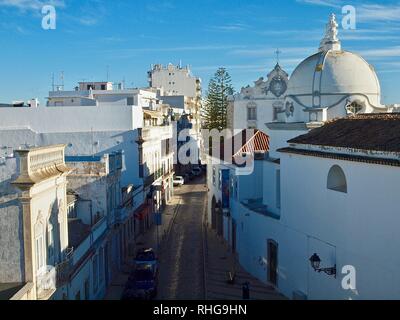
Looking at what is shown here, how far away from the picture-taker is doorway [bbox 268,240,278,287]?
68.3ft

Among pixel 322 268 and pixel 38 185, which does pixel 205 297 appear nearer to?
pixel 322 268

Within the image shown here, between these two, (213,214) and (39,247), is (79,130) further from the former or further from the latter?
(39,247)

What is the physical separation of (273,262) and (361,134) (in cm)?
682

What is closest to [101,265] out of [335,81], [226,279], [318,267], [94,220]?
[94,220]

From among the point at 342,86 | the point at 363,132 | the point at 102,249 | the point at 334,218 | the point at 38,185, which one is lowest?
the point at 102,249

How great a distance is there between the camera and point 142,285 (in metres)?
19.6

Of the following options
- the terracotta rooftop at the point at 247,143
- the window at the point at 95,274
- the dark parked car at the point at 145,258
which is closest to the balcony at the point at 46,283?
the window at the point at 95,274

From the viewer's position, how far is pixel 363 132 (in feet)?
55.4

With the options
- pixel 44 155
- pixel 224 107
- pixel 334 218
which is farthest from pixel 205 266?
pixel 224 107

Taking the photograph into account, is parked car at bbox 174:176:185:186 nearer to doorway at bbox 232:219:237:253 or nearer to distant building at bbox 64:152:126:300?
doorway at bbox 232:219:237:253

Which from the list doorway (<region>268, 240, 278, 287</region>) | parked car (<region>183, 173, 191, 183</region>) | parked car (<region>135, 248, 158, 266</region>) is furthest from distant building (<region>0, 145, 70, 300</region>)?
parked car (<region>183, 173, 191, 183</region>)

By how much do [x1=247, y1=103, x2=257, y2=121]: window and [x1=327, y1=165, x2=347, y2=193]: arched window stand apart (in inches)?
1137

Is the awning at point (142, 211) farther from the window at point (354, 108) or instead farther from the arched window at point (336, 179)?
the arched window at point (336, 179)
